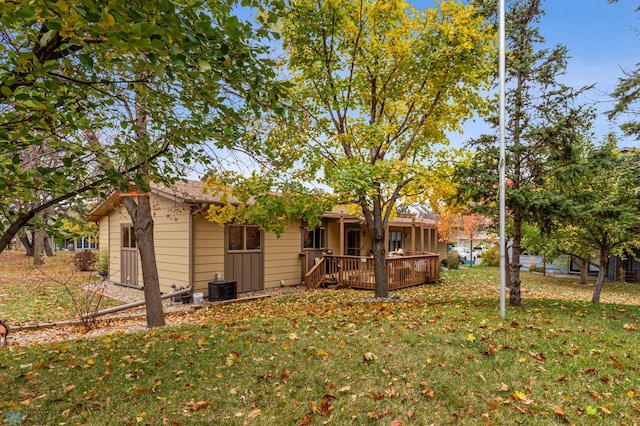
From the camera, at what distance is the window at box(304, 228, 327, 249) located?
588 inches

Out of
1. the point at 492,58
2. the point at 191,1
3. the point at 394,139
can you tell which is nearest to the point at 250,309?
the point at 394,139

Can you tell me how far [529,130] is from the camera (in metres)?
7.36

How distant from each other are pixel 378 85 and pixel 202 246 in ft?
24.0

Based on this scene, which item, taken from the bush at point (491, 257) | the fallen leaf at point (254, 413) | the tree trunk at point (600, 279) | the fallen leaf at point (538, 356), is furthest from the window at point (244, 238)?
the bush at point (491, 257)

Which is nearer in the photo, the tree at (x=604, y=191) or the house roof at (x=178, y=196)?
the tree at (x=604, y=191)

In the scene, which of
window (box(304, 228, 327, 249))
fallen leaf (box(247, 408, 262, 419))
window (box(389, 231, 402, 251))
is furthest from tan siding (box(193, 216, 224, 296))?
window (box(389, 231, 402, 251))

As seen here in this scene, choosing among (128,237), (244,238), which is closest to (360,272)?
(244,238)

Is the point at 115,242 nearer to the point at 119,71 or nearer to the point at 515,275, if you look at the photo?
the point at 119,71

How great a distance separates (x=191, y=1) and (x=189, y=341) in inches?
175

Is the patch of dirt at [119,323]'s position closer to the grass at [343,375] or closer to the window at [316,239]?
the grass at [343,375]

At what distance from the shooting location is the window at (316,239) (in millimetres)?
14930

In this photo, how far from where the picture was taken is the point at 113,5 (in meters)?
2.01

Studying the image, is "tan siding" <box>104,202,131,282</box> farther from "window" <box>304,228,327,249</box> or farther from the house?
"window" <box>304,228,327,249</box>

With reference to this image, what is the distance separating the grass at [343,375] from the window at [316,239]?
8.78 meters
